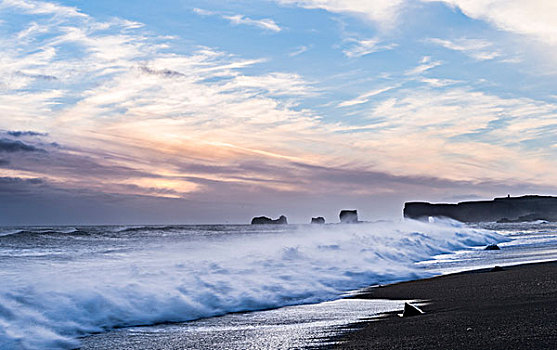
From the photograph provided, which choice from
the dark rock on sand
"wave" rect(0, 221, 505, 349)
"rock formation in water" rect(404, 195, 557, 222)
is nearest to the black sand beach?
the dark rock on sand

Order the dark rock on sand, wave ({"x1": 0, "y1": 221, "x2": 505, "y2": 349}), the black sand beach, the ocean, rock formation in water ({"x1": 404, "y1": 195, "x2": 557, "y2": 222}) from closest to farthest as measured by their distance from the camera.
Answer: the black sand beach, the ocean, the dark rock on sand, wave ({"x1": 0, "y1": 221, "x2": 505, "y2": 349}), rock formation in water ({"x1": 404, "y1": 195, "x2": 557, "y2": 222})

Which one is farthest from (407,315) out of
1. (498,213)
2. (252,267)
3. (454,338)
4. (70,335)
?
(498,213)

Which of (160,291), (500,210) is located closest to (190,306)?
(160,291)

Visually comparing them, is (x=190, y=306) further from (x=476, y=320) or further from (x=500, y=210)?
(x=500, y=210)

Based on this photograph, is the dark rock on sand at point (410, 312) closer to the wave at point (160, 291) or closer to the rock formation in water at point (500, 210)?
the wave at point (160, 291)

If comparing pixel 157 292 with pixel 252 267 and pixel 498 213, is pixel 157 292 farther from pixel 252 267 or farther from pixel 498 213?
pixel 498 213

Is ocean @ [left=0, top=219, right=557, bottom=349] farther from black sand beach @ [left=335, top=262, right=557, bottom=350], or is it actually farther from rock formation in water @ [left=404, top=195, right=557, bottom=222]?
rock formation in water @ [left=404, top=195, right=557, bottom=222]

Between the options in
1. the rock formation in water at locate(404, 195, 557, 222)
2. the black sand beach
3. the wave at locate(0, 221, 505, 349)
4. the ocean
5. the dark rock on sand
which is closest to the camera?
the black sand beach

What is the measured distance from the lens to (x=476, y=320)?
4.62m

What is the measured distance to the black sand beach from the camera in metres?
3.73

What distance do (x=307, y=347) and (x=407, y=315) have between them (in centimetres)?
167

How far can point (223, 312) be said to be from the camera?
7.14 metres

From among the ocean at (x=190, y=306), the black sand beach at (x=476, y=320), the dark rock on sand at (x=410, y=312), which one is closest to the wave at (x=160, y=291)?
the ocean at (x=190, y=306)

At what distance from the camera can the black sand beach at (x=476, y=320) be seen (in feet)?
12.2
